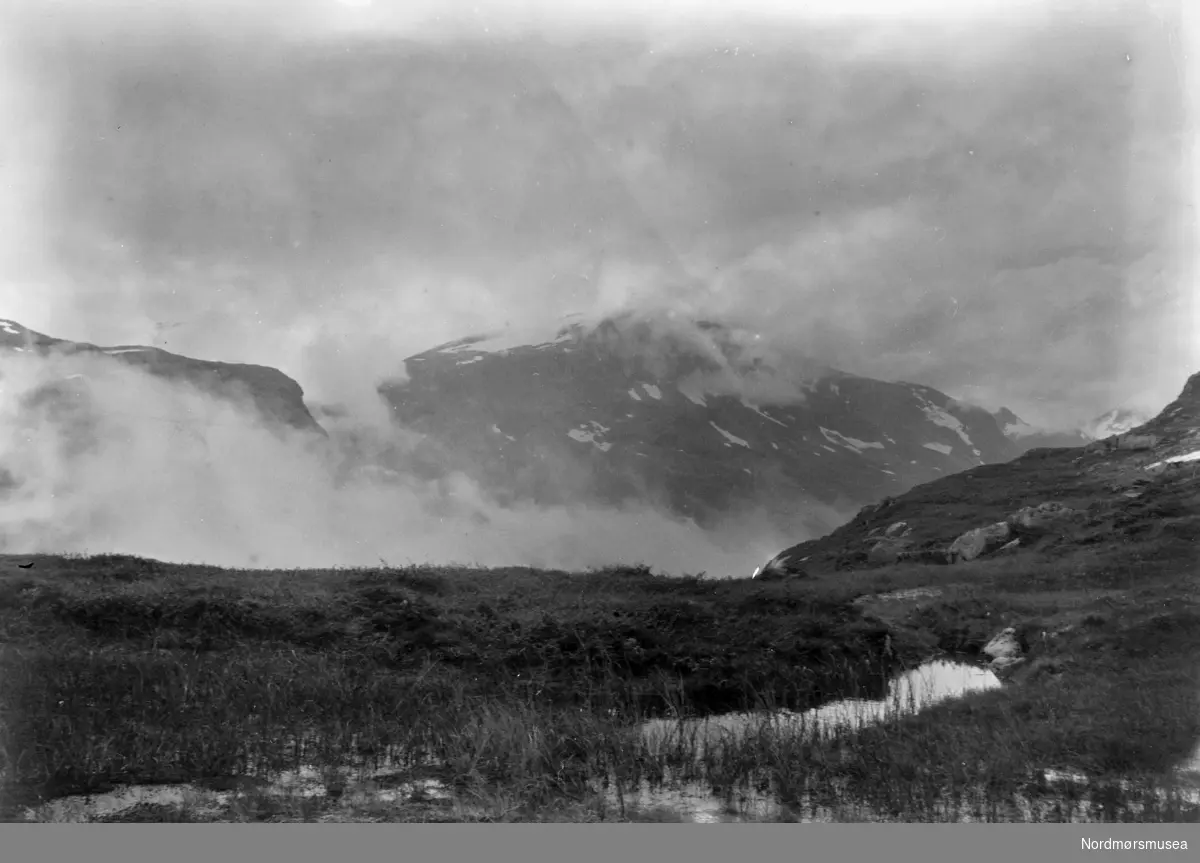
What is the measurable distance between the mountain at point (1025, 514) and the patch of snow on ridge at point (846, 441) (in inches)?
194

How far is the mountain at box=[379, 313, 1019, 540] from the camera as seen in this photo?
13617 mm

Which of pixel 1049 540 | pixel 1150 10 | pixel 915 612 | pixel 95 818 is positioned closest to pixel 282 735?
pixel 95 818

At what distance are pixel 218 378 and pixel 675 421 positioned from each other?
899 cm

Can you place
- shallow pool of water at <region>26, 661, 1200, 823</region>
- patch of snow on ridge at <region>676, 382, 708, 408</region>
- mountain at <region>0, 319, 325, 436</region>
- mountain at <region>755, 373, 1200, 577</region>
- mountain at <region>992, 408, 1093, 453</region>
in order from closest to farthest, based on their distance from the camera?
shallow pool of water at <region>26, 661, 1200, 823</region> < mountain at <region>992, 408, 1093, 453</region> < mountain at <region>0, 319, 325, 436</region> < patch of snow on ridge at <region>676, 382, 708, 408</region> < mountain at <region>755, 373, 1200, 577</region>

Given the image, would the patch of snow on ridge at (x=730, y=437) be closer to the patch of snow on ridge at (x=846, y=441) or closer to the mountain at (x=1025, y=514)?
the patch of snow on ridge at (x=846, y=441)

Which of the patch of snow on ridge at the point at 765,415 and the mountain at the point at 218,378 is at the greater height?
the mountain at the point at 218,378

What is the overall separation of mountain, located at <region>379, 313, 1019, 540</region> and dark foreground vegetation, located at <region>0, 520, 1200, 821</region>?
2.09 meters

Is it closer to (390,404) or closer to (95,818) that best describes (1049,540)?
(390,404)

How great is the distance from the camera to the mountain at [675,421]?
13.6m

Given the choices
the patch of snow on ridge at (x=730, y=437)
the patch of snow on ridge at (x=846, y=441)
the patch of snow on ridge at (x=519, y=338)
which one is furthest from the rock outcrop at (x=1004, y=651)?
the patch of snow on ridge at (x=519, y=338)

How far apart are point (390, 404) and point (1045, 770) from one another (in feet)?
41.5

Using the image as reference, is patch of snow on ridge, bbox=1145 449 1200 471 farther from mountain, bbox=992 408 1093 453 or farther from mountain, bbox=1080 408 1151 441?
mountain, bbox=992 408 1093 453

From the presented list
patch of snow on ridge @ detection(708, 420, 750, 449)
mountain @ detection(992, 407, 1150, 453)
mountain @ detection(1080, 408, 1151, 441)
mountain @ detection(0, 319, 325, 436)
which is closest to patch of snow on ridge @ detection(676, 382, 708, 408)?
patch of snow on ridge @ detection(708, 420, 750, 449)

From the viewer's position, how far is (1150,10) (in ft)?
30.1
